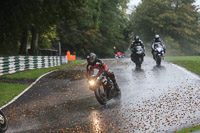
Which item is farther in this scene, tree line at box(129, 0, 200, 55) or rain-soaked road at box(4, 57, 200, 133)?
tree line at box(129, 0, 200, 55)

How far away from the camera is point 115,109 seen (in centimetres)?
991

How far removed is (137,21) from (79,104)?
73.5 meters

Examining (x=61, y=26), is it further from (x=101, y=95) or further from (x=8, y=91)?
(x=101, y=95)

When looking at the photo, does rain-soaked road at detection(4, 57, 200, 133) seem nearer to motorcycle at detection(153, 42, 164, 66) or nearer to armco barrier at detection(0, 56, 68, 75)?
motorcycle at detection(153, 42, 164, 66)

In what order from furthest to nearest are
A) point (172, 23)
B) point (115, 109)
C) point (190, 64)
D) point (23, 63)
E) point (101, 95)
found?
point (172, 23), point (23, 63), point (190, 64), point (101, 95), point (115, 109)

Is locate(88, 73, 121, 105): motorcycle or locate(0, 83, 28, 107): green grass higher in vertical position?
locate(88, 73, 121, 105): motorcycle

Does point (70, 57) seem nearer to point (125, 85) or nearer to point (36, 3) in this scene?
point (36, 3)

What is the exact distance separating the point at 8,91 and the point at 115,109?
721cm

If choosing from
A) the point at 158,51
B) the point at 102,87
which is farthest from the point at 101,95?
the point at 158,51

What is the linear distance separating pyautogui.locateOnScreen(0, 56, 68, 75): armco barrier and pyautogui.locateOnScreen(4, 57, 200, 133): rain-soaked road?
6.58m

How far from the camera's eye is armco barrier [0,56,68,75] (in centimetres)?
2160

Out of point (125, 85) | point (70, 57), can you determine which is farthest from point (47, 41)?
point (125, 85)

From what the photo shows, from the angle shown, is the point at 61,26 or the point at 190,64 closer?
the point at 190,64

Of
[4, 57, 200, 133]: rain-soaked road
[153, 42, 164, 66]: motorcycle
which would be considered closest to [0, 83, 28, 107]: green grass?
[4, 57, 200, 133]: rain-soaked road
